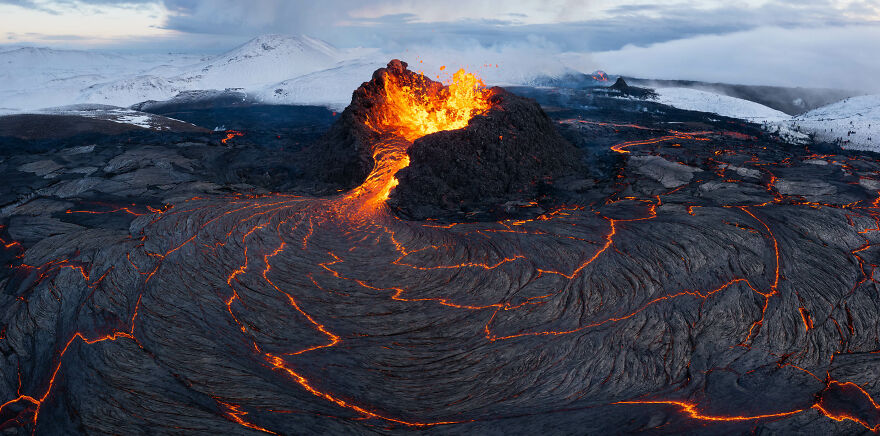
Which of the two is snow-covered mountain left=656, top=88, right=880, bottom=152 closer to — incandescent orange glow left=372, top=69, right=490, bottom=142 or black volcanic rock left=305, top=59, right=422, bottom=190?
incandescent orange glow left=372, top=69, right=490, bottom=142

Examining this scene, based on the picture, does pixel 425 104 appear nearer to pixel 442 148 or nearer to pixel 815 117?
pixel 442 148

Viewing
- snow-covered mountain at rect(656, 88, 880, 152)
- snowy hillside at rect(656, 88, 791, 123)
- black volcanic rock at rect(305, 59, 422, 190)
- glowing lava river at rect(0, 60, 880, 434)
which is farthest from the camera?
snowy hillside at rect(656, 88, 791, 123)

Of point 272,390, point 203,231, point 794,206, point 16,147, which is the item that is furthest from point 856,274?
point 16,147

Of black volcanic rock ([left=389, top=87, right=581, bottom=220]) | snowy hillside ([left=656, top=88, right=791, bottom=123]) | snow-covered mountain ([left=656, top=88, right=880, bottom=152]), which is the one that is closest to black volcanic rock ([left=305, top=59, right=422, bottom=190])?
black volcanic rock ([left=389, top=87, right=581, bottom=220])

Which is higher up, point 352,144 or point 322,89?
point 322,89

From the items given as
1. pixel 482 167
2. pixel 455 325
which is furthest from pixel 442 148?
pixel 455 325
